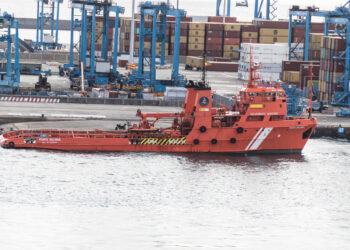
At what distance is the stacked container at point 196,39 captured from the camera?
14538 cm

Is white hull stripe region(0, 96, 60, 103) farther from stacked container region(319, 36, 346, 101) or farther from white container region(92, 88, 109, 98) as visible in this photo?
stacked container region(319, 36, 346, 101)

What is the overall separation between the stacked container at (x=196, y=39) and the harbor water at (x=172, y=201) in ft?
277

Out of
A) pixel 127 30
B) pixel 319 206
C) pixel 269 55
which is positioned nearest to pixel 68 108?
pixel 319 206

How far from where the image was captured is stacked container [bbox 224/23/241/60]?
479ft

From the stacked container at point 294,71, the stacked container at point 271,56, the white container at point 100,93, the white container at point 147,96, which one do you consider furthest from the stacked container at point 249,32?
the white container at point 100,93

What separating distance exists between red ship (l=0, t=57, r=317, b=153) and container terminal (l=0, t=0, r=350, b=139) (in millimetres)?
2363

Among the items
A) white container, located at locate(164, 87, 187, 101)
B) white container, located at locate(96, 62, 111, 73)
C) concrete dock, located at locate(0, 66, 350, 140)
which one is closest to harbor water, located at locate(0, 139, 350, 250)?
concrete dock, located at locate(0, 66, 350, 140)

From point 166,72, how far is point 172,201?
83.1 m

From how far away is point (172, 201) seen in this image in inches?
1886

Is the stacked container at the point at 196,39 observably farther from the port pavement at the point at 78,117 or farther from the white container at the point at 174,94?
the port pavement at the point at 78,117

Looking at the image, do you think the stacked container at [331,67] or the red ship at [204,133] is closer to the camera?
the red ship at [204,133]

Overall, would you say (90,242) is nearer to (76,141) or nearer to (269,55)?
(76,141)

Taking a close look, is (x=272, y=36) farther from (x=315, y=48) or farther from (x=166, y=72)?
(x=315, y=48)

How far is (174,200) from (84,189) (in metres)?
5.07
